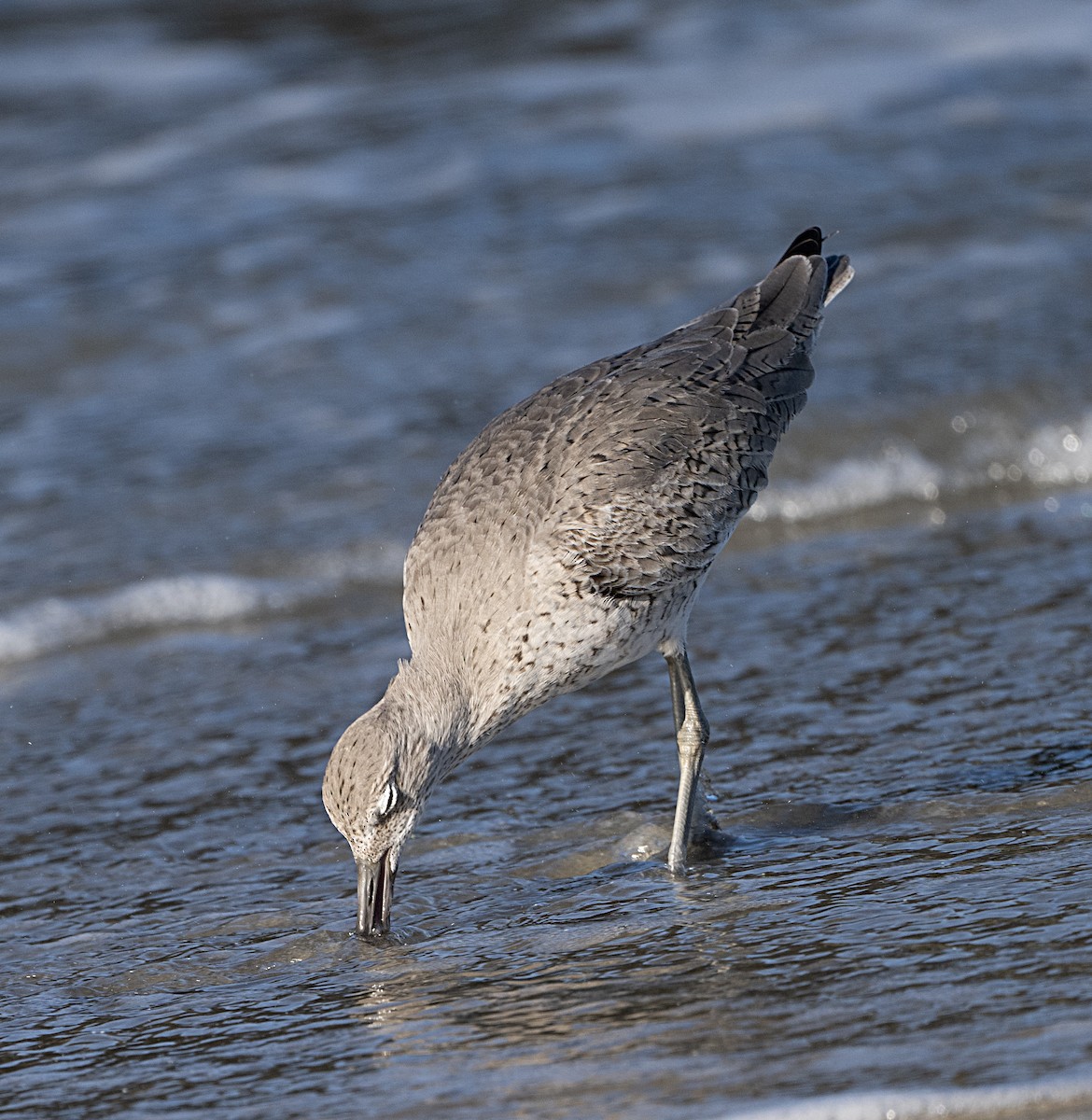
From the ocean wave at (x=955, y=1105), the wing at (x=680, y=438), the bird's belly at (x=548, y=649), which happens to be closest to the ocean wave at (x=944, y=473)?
the wing at (x=680, y=438)

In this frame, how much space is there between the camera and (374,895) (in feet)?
16.3

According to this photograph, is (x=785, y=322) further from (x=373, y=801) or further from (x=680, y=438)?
(x=373, y=801)

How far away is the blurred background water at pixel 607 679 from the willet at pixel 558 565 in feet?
1.32

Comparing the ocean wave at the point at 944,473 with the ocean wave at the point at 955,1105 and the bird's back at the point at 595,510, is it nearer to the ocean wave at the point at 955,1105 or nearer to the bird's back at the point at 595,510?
the bird's back at the point at 595,510

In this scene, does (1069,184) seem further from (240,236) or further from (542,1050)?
(542,1050)

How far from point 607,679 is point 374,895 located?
2243 mm

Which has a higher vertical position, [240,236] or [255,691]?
[240,236]

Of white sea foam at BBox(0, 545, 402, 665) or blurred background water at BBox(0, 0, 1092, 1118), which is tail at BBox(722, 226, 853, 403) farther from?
white sea foam at BBox(0, 545, 402, 665)

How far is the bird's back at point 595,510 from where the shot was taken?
5352mm

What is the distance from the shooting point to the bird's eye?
4891mm

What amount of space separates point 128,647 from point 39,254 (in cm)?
543

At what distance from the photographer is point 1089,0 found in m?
16.0

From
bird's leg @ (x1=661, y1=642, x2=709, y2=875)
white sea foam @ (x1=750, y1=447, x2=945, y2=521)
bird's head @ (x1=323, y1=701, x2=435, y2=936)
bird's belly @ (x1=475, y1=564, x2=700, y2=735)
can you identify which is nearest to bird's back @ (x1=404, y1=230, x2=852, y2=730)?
bird's belly @ (x1=475, y1=564, x2=700, y2=735)

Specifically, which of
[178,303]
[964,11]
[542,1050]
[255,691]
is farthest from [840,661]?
[964,11]
